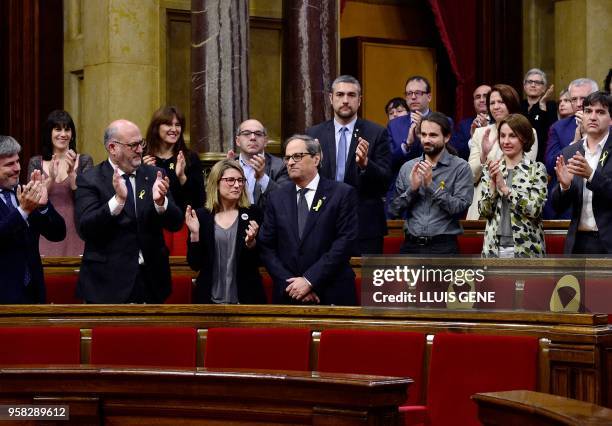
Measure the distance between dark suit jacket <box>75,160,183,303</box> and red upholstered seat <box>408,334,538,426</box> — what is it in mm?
1729

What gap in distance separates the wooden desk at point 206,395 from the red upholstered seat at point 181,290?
249 centimetres

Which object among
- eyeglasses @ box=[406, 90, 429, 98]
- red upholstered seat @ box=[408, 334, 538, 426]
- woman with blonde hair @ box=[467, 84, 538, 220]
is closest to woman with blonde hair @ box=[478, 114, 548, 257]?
woman with blonde hair @ box=[467, 84, 538, 220]

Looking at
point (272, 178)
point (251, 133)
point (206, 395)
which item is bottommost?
point (206, 395)

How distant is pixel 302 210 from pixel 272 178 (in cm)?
107

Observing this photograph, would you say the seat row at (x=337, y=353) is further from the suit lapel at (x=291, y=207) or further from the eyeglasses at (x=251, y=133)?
the eyeglasses at (x=251, y=133)

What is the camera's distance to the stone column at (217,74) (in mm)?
8227

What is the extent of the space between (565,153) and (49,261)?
2.69m

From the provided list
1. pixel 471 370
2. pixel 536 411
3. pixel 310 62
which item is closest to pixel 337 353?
pixel 471 370

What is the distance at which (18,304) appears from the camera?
5320 millimetres

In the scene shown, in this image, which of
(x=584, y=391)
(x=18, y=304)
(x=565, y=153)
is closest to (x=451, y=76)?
(x=565, y=153)

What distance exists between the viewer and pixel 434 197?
247 inches

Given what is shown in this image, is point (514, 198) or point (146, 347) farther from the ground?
point (514, 198)

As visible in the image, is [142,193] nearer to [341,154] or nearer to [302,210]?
[302,210]

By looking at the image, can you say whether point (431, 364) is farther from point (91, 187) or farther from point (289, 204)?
point (91, 187)
